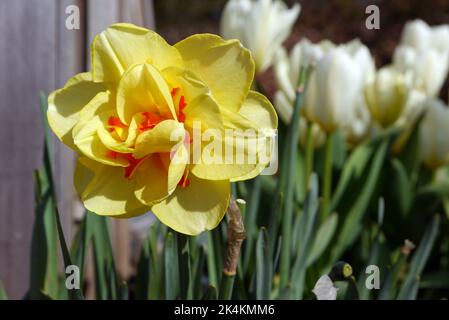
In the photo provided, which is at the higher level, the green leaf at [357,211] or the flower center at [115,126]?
the flower center at [115,126]

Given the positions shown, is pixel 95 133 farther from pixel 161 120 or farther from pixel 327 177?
pixel 327 177

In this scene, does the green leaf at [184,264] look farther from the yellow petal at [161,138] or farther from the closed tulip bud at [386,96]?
the closed tulip bud at [386,96]

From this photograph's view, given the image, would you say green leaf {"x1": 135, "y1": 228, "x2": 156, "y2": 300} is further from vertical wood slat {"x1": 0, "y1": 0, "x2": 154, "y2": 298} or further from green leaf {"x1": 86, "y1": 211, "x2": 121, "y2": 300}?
vertical wood slat {"x1": 0, "y1": 0, "x2": 154, "y2": 298}

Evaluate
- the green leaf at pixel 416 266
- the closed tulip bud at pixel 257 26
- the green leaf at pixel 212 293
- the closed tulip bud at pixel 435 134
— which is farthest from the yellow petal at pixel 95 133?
the closed tulip bud at pixel 435 134

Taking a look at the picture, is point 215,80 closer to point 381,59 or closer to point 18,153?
point 18,153

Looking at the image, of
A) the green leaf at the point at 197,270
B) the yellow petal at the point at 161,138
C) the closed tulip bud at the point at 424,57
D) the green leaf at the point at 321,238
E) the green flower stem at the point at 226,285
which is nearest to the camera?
the yellow petal at the point at 161,138
